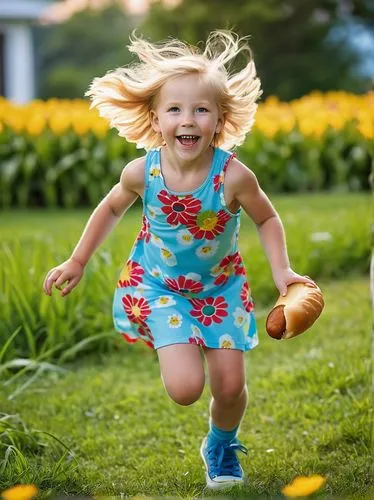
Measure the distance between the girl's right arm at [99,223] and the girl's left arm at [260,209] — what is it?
0.26 metres

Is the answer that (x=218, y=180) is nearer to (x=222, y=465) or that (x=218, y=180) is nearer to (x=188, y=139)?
(x=188, y=139)

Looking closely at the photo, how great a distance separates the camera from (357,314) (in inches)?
199

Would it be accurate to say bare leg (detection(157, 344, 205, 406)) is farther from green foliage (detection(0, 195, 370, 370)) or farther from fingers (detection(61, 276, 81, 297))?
green foliage (detection(0, 195, 370, 370))

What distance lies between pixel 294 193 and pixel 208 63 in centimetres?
656

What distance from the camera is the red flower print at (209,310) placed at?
293cm

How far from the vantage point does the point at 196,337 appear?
290 cm

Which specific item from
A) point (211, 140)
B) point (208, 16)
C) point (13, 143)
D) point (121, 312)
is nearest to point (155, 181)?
point (211, 140)

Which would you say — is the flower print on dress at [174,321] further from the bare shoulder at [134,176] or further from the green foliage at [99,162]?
the green foliage at [99,162]

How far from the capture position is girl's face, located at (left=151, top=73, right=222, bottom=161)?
277 centimetres

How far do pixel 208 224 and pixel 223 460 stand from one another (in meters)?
0.69

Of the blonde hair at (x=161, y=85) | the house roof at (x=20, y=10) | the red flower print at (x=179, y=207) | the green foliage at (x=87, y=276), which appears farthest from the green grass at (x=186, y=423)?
the house roof at (x=20, y=10)

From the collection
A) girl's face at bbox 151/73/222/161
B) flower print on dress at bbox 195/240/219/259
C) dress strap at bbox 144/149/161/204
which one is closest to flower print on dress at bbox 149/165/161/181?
dress strap at bbox 144/149/161/204

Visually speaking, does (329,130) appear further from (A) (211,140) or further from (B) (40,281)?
(A) (211,140)

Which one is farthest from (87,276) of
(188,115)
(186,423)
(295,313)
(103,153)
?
(103,153)
